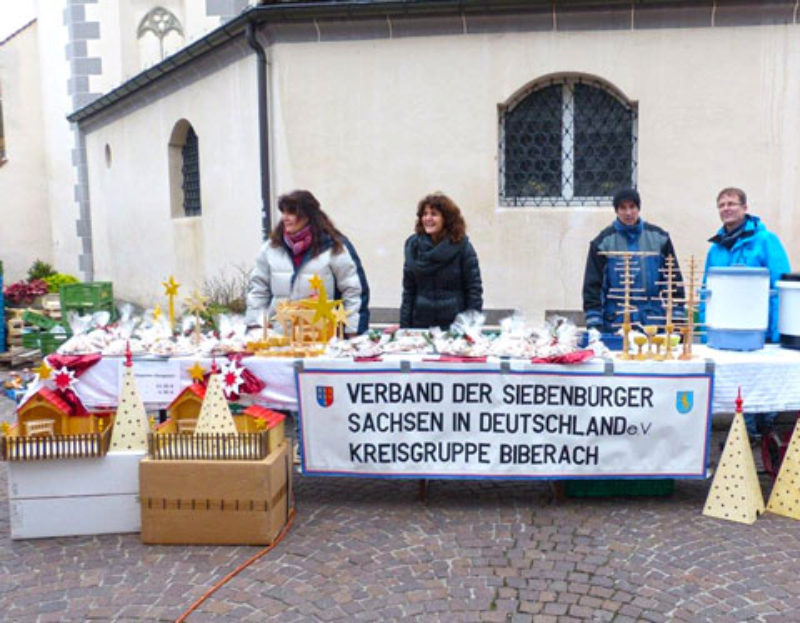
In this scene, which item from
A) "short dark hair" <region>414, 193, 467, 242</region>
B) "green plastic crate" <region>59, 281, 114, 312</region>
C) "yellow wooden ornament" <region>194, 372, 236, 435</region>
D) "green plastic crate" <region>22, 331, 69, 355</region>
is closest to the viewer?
"yellow wooden ornament" <region>194, 372, 236, 435</region>

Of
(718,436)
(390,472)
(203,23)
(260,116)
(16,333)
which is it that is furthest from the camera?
(203,23)

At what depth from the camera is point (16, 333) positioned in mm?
→ 11359

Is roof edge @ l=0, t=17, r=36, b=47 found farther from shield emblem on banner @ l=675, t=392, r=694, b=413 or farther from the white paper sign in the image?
shield emblem on banner @ l=675, t=392, r=694, b=413

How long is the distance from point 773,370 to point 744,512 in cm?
81

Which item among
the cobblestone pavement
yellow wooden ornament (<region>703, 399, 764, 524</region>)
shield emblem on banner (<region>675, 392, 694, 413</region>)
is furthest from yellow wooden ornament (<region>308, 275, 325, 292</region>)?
yellow wooden ornament (<region>703, 399, 764, 524</region>)

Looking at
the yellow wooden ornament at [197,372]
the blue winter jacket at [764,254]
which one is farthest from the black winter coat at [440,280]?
the yellow wooden ornament at [197,372]

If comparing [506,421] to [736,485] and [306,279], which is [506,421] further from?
[306,279]

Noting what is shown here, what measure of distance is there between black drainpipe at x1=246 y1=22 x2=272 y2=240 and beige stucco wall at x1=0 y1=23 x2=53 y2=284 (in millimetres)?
11906

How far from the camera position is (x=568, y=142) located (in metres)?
9.24

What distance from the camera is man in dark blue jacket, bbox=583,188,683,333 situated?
557 cm

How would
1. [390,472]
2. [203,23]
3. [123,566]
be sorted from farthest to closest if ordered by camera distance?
1. [203,23]
2. [390,472]
3. [123,566]

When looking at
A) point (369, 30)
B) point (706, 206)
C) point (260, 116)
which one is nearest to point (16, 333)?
point (260, 116)

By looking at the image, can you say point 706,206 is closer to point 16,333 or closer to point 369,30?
point 369,30

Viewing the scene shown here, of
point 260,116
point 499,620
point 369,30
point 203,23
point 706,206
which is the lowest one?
point 499,620
